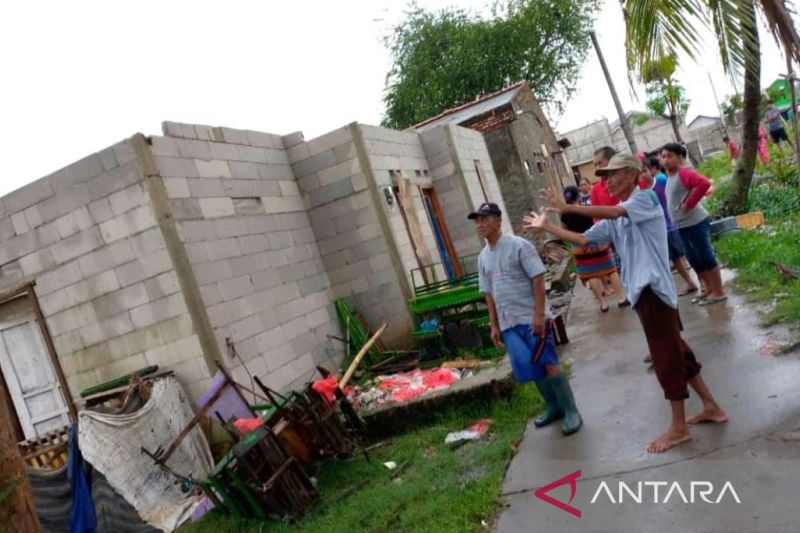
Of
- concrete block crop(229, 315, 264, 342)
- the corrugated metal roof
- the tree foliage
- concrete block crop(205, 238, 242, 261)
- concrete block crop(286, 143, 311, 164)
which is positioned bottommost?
concrete block crop(229, 315, 264, 342)

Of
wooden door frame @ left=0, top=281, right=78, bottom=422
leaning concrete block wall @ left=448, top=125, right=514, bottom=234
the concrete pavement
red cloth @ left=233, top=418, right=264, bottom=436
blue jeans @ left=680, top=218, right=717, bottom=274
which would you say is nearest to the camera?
the concrete pavement

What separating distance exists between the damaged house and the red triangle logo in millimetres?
4144

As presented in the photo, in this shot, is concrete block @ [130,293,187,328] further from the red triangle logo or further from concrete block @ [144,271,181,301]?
the red triangle logo

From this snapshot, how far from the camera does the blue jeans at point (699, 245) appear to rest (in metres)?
6.35

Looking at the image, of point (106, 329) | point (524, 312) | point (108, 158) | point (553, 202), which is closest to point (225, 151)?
point (108, 158)

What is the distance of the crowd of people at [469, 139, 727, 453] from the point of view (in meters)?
3.80

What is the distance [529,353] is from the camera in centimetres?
463

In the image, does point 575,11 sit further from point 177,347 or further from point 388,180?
point 177,347

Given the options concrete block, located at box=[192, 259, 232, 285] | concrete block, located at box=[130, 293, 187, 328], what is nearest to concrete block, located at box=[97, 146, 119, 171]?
concrete block, located at box=[192, 259, 232, 285]

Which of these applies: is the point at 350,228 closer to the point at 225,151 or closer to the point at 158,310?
the point at 225,151

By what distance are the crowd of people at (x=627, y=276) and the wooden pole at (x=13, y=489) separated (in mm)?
3324

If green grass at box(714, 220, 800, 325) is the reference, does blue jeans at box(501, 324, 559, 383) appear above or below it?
above

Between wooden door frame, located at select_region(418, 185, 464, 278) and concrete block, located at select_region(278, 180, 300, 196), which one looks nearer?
concrete block, located at select_region(278, 180, 300, 196)

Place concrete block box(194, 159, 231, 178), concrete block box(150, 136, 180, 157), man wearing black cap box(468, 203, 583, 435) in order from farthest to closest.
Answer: concrete block box(194, 159, 231, 178) → concrete block box(150, 136, 180, 157) → man wearing black cap box(468, 203, 583, 435)
